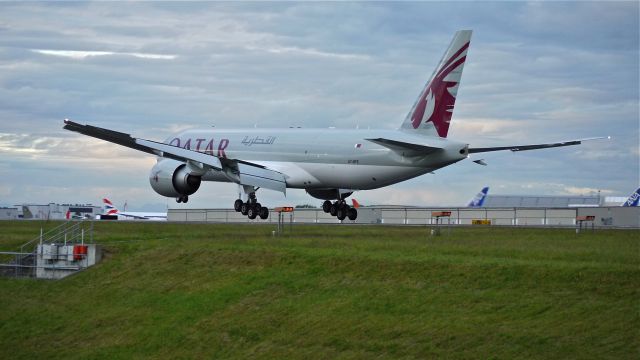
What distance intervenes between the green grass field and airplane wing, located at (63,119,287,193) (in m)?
6.30

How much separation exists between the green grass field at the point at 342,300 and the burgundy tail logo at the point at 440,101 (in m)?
6.50

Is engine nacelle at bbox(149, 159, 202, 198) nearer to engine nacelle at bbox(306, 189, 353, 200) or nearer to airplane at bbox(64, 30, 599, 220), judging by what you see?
airplane at bbox(64, 30, 599, 220)

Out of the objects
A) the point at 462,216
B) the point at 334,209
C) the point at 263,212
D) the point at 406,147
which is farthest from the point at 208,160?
the point at 462,216

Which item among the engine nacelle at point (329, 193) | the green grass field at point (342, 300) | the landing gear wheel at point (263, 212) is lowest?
the green grass field at point (342, 300)

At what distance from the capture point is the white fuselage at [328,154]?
56188 mm

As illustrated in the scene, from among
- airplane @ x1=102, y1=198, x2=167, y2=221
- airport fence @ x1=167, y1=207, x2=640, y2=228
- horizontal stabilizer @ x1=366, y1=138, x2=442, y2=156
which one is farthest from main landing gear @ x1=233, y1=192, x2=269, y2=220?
airplane @ x1=102, y1=198, x2=167, y2=221

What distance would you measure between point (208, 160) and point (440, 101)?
46.3ft

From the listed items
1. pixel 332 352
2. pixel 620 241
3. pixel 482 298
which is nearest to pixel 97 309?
pixel 332 352

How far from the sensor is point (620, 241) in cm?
4903

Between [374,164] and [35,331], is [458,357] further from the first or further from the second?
[374,164]

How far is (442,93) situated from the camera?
56.8 metres

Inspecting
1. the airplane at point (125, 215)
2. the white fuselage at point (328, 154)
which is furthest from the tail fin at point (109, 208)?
the white fuselage at point (328, 154)

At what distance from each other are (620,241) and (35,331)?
88.5ft

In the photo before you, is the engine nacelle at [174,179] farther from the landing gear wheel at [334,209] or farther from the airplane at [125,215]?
the airplane at [125,215]
